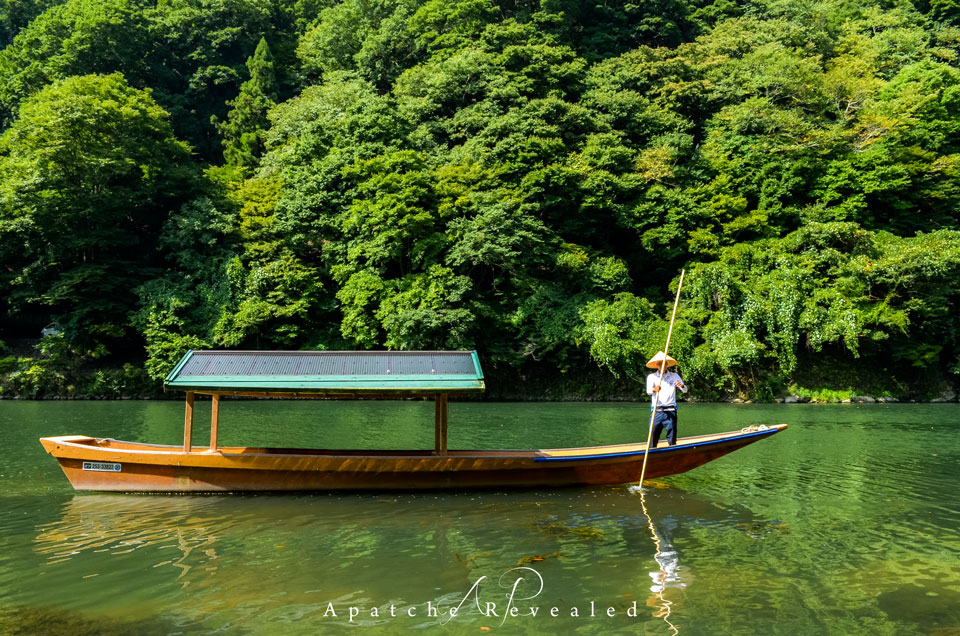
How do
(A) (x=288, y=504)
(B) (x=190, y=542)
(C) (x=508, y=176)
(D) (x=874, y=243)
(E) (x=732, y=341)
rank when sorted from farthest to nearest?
(C) (x=508, y=176), (D) (x=874, y=243), (E) (x=732, y=341), (A) (x=288, y=504), (B) (x=190, y=542)

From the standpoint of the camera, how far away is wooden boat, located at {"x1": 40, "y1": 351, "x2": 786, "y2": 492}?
10.3m

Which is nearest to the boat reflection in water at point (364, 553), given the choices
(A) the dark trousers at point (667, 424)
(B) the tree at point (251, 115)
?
(A) the dark trousers at point (667, 424)

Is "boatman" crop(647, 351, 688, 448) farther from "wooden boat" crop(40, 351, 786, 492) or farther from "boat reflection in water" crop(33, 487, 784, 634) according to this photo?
"boat reflection in water" crop(33, 487, 784, 634)

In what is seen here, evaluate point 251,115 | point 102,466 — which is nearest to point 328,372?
point 102,466

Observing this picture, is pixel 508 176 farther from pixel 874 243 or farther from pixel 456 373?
pixel 456 373

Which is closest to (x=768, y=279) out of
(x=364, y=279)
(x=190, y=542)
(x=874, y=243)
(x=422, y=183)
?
(x=874, y=243)

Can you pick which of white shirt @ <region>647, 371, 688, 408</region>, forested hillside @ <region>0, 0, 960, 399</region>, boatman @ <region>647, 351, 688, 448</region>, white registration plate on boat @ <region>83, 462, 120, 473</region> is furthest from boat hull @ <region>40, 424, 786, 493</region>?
forested hillside @ <region>0, 0, 960, 399</region>

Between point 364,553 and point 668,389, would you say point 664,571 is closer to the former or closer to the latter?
point 364,553

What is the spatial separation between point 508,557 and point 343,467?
4053 millimetres

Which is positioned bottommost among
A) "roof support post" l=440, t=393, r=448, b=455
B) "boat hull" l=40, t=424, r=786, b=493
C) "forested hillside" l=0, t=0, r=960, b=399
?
"boat hull" l=40, t=424, r=786, b=493

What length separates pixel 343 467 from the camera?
1048cm

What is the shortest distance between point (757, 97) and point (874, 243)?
→ 14440mm

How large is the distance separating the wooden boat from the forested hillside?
1974 centimetres

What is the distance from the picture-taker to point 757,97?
41562mm
